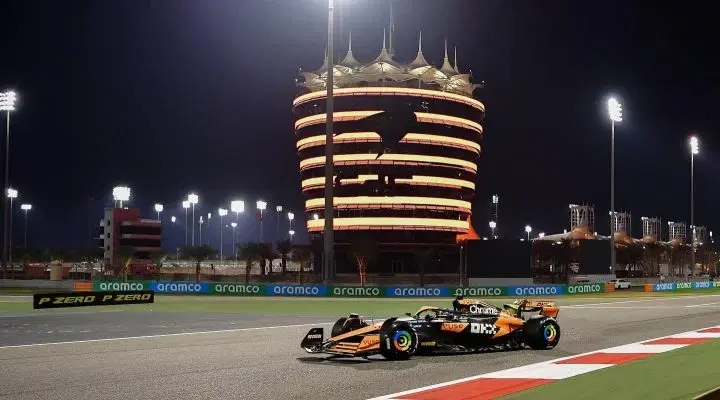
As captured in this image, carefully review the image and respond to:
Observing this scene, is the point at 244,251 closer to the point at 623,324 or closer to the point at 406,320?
the point at 623,324

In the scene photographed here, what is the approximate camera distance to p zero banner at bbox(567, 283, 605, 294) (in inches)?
2529

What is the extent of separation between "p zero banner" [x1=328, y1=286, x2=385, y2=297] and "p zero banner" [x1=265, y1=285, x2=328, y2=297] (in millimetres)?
917

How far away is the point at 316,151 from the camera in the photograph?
111500 millimetres

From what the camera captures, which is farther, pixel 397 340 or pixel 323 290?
pixel 323 290

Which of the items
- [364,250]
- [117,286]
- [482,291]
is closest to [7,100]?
[117,286]

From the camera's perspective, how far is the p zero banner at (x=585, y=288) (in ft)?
211

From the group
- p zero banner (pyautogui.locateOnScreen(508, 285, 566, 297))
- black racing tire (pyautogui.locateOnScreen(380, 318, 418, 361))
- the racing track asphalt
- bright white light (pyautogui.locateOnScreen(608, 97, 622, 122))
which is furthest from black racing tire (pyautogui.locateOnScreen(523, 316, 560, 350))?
bright white light (pyautogui.locateOnScreen(608, 97, 622, 122))

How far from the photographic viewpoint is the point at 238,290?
5838 cm

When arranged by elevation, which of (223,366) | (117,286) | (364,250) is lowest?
(117,286)

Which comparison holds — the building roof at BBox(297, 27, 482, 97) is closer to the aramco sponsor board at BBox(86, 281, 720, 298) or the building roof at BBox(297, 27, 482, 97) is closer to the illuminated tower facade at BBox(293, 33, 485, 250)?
the illuminated tower facade at BBox(293, 33, 485, 250)

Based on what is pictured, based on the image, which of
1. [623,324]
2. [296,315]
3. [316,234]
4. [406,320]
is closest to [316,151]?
[316,234]

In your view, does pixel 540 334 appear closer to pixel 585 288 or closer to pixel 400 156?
pixel 585 288

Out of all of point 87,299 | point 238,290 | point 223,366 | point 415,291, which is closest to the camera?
point 223,366

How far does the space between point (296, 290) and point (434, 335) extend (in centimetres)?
3953
